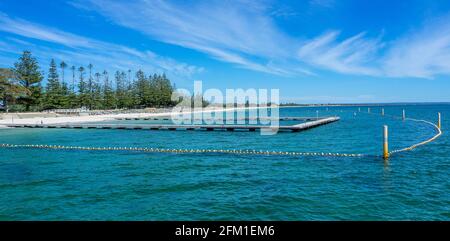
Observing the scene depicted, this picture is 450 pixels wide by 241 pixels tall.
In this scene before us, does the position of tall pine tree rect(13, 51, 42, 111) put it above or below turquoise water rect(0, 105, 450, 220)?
above

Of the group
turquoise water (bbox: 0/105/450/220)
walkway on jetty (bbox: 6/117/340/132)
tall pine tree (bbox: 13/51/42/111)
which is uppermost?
tall pine tree (bbox: 13/51/42/111)

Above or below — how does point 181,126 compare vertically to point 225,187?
above

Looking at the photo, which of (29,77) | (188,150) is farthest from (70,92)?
(188,150)

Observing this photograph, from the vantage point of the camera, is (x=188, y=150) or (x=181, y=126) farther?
(x=181, y=126)

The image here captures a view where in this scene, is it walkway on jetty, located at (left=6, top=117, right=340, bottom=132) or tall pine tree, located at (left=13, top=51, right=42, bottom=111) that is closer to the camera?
walkway on jetty, located at (left=6, top=117, right=340, bottom=132)

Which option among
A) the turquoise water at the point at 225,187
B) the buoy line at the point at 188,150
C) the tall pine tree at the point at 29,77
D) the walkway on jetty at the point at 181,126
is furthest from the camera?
the tall pine tree at the point at 29,77

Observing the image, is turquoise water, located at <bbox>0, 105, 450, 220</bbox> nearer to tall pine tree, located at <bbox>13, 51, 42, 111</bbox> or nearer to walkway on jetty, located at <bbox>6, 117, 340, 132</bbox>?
walkway on jetty, located at <bbox>6, 117, 340, 132</bbox>

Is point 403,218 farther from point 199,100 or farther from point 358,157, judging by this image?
point 199,100

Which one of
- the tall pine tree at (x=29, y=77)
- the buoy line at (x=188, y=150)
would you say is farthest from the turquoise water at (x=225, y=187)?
the tall pine tree at (x=29, y=77)

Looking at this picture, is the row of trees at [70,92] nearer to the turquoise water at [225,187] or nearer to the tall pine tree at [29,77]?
the tall pine tree at [29,77]

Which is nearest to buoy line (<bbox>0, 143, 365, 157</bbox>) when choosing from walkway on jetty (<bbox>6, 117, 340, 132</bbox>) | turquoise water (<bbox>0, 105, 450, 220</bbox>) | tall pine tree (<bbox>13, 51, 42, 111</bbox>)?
turquoise water (<bbox>0, 105, 450, 220</bbox>)

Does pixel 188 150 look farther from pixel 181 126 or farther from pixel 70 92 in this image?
pixel 70 92

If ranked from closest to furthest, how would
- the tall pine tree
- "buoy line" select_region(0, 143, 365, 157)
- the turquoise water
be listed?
the turquoise water → "buoy line" select_region(0, 143, 365, 157) → the tall pine tree
